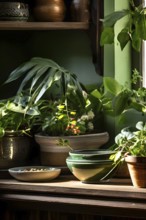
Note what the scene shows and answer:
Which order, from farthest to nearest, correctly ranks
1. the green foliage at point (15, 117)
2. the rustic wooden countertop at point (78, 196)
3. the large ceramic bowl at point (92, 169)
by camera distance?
1. the green foliage at point (15, 117)
2. the large ceramic bowl at point (92, 169)
3. the rustic wooden countertop at point (78, 196)

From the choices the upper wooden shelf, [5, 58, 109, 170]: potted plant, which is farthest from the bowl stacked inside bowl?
the upper wooden shelf

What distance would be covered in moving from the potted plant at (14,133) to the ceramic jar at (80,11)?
0.41 meters

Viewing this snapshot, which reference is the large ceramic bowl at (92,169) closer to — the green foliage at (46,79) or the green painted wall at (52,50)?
the green foliage at (46,79)

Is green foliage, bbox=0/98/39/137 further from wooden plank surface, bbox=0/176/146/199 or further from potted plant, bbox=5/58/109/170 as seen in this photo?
wooden plank surface, bbox=0/176/146/199

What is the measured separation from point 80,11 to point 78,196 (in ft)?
2.45

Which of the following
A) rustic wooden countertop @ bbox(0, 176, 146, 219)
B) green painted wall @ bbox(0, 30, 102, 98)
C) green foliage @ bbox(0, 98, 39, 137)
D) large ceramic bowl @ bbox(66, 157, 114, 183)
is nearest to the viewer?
rustic wooden countertop @ bbox(0, 176, 146, 219)

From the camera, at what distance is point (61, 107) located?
6.90 ft

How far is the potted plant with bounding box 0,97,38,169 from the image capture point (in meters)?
2.08

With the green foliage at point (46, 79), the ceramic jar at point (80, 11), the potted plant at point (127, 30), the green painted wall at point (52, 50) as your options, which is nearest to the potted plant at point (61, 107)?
the green foliage at point (46, 79)

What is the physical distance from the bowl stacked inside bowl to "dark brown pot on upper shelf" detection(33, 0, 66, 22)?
0.57m

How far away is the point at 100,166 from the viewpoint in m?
1.89

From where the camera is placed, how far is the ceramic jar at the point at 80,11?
216cm

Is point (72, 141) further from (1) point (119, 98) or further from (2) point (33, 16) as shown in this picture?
(2) point (33, 16)

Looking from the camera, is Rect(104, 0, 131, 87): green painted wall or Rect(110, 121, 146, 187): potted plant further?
Rect(104, 0, 131, 87): green painted wall
